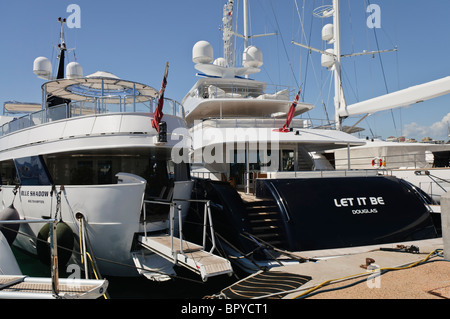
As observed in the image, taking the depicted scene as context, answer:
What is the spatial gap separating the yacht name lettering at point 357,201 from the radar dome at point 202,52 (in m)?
12.8

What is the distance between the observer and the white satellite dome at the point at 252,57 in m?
20.0

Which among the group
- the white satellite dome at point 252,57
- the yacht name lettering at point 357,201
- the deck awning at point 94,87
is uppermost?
the white satellite dome at point 252,57

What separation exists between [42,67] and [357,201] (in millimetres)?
17542

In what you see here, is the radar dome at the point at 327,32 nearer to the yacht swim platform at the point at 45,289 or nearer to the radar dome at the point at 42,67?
the radar dome at the point at 42,67

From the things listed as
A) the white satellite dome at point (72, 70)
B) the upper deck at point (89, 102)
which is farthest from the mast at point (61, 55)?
the upper deck at point (89, 102)

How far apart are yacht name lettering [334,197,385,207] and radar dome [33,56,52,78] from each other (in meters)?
17.0

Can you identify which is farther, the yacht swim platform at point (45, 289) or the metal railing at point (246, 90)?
the metal railing at point (246, 90)

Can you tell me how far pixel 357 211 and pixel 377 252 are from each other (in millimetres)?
1720

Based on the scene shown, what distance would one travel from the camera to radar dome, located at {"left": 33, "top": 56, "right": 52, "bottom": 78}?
707 inches

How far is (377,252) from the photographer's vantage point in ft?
24.8

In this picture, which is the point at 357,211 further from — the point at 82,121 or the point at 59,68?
the point at 59,68

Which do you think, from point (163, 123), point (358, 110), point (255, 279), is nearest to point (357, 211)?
point (358, 110)

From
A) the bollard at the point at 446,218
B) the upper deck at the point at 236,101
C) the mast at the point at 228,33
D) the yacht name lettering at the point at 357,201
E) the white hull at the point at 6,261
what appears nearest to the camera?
the bollard at the point at 446,218

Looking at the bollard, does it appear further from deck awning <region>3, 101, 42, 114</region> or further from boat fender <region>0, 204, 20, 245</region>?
deck awning <region>3, 101, 42, 114</region>
